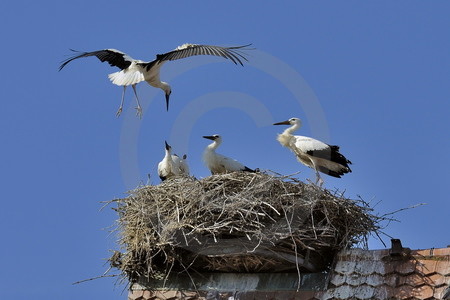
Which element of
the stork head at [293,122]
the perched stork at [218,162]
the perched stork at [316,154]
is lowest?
the perched stork at [218,162]

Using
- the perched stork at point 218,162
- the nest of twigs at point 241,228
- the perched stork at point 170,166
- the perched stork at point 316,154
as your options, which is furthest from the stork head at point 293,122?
the nest of twigs at point 241,228

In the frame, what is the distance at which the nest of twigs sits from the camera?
392 inches

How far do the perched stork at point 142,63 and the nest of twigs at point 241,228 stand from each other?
6.29ft

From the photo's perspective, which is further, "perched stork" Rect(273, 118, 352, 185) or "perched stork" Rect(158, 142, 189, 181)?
"perched stork" Rect(158, 142, 189, 181)

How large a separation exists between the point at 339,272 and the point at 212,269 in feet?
5.04

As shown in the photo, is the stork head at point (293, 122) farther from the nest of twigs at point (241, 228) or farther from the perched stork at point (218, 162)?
the nest of twigs at point (241, 228)

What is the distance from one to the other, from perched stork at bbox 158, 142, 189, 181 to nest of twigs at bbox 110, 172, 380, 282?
303 cm

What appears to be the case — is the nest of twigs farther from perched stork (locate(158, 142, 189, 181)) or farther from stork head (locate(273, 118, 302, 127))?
stork head (locate(273, 118, 302, 127))

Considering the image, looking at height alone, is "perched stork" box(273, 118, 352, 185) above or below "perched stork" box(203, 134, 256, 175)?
above

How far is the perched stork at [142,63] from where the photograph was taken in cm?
1227

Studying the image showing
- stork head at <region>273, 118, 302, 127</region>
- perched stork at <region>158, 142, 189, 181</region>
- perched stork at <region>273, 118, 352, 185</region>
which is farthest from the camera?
stork head at <region>273, 118, 302, 127</region>

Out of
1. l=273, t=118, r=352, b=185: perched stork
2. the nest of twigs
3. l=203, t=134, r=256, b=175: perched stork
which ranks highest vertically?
l=273, t=118, r=352, b=185: perched stork

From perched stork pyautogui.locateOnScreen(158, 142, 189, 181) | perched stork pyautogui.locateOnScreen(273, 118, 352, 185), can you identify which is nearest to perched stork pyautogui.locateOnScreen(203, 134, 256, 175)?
perched stork pyautogui.locateOnScreen(158, 142, 189, 181)

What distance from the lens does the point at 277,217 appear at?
10.4 m
